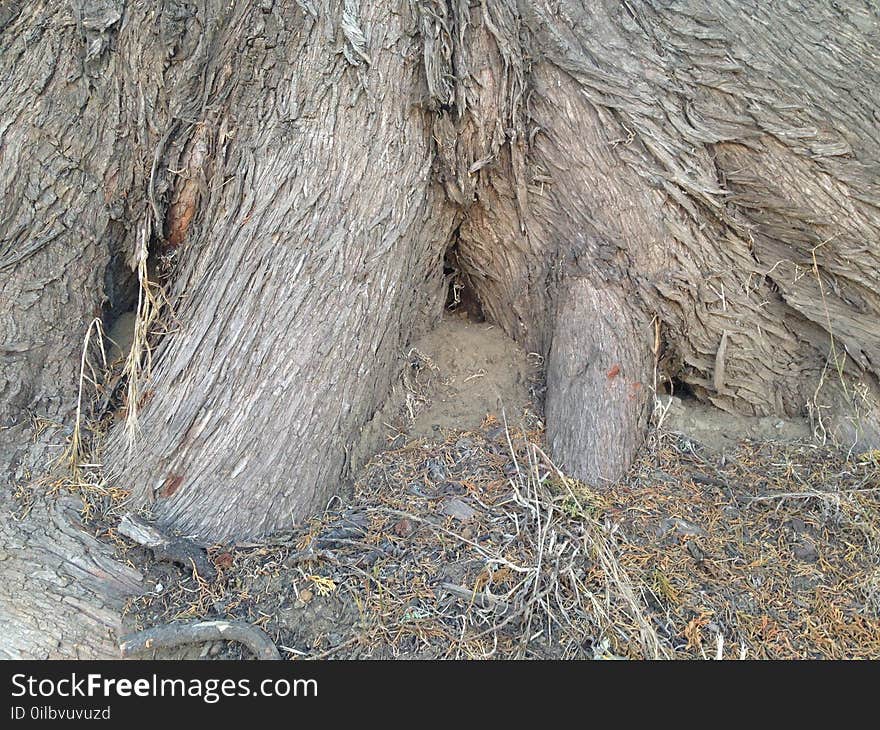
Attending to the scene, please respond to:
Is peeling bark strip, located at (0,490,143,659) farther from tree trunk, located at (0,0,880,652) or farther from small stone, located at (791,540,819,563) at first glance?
small stone, located at (791,540,819,563)

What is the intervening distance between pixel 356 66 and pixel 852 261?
2.38 meters

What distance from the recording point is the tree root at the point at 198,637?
2555 mm

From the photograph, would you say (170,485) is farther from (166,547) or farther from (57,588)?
(57,588)

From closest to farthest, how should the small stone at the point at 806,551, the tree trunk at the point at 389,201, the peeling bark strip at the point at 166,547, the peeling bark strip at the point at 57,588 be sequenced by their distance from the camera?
the peeling bark strip at the point at 57,588 < the peeling bark strip at the point at 166,547 < the small stone at the point at 806,551 < the tree trunk at the point at 389,201

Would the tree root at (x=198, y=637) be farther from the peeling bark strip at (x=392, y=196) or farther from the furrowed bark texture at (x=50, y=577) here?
the peeling bark strip at (x=392, y=196)

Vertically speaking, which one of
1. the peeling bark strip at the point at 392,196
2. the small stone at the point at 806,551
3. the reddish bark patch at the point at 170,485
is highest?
the peeling bark strip at the point at 392,196

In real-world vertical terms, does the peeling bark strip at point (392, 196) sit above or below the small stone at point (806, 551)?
above

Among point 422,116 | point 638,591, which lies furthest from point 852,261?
point 422,116

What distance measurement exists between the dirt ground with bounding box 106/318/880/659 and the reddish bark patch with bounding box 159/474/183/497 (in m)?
0.26

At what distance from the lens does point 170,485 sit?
2.99 metres

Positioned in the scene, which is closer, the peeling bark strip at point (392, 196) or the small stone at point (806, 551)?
the small stone at point (806, 551)

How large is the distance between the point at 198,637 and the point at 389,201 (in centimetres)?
196

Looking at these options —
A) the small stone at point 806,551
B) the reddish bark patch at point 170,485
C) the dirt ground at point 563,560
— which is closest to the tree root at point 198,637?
the dirt ground at point 563,560

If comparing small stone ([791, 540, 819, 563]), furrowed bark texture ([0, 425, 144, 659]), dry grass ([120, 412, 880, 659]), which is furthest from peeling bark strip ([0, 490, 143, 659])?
small stone ([791, 540, 819, 563])
